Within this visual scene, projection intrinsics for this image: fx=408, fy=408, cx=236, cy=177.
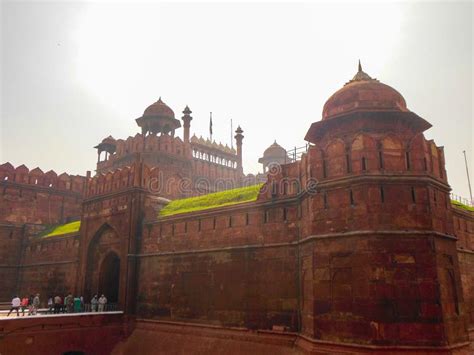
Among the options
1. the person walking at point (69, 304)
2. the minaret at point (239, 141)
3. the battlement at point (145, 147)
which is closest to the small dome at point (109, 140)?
the battlement at point (145, 147)

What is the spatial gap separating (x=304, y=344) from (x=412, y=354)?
251 cm

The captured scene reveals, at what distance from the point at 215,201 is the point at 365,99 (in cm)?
664

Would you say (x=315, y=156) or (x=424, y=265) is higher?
(x=315, y=156)

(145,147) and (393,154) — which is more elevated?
(145,147)

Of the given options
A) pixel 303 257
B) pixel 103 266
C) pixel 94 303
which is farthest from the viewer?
pixel 103 266

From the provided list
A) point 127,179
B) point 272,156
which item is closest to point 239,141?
point 272,156

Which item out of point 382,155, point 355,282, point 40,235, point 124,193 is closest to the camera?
point 355,282

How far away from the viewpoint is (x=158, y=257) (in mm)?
15188

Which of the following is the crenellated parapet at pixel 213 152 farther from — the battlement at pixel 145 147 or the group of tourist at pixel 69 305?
the group of tourist at pixel 69 305

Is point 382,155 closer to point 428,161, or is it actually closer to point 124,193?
point 428,161

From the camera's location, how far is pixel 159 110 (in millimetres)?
26016

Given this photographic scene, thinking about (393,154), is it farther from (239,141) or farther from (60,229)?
(239,141)

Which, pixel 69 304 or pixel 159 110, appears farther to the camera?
pixel 159 110

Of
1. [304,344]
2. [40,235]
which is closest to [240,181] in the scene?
[40,235]
